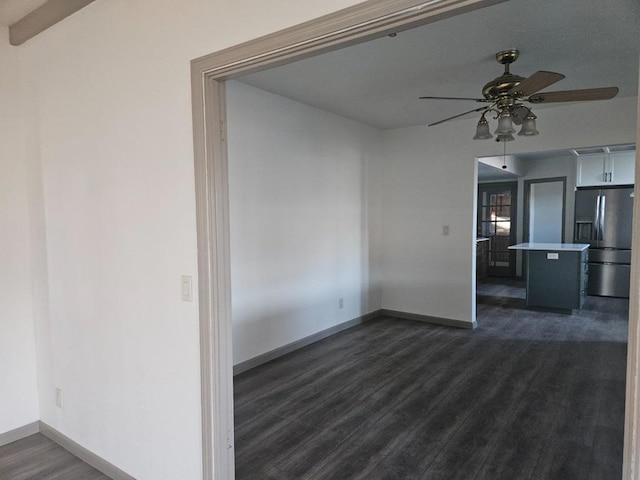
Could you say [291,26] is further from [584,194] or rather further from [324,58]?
[584,194]

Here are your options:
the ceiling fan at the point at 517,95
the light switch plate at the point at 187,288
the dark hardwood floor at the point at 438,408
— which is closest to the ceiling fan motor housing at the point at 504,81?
the ceiling fan at the point at 517,95

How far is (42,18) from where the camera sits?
2365 millimetres

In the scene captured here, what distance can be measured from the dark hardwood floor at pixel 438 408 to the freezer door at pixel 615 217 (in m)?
2.83

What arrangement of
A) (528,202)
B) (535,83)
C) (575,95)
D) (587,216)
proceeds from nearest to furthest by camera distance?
(535,83)
(575,95)
(587,216)
(528,202)

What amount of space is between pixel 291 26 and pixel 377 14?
0.34 meters

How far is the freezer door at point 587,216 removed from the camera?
7.18 m

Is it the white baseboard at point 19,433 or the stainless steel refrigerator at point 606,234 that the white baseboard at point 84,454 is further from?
the stainless steel refrigerator at point 606,234

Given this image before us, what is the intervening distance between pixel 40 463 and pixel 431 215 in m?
4.67

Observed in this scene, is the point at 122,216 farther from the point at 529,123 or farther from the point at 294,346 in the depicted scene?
the point at 529,123

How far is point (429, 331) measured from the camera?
510cm

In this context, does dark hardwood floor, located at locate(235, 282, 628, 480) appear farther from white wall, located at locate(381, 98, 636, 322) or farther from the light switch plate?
the light switch plate

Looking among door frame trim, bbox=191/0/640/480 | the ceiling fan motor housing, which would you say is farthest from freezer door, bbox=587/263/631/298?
door frame trim, bbox=191/0/640/480

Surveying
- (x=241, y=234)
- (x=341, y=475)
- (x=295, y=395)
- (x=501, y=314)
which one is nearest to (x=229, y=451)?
(x=341, y=475)

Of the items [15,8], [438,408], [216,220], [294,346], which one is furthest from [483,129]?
[15,8]
